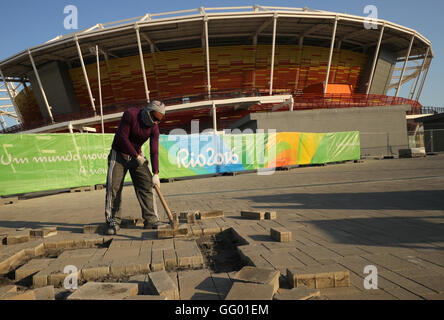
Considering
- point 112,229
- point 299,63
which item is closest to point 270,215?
point 112,229

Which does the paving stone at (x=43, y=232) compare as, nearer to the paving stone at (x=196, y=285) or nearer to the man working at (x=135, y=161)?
the man working at (x=135, y=161)

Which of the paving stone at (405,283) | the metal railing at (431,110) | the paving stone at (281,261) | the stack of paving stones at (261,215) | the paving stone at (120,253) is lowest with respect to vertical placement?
the paving stone at (405,283)

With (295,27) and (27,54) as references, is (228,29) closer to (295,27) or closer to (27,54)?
(295,27)

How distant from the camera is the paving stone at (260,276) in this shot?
216 centimetres

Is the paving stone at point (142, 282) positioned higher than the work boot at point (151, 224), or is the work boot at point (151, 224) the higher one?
the work boot at point (151, 224)

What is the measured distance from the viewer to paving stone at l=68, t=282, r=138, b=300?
2070 millimetres

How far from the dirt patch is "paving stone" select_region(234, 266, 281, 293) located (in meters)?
0.58

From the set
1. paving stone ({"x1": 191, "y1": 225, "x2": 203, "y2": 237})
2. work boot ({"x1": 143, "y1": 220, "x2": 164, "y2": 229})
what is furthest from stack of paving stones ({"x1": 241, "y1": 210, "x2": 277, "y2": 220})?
work boot ({"x1": 143, "y1": 220, "x2": 164, "y2": 229})

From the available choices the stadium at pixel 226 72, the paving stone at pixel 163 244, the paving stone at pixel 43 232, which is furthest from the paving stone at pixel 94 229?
the stadium at pixel 226 72

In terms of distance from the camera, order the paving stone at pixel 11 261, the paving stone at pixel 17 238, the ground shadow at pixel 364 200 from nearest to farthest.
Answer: the paving stone at pixel 11 261, the paving stone at pixel 17 238, the ground shadow at pixel 364 200

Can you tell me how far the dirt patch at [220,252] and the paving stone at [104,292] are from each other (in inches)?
36.5

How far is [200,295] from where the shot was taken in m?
2.21

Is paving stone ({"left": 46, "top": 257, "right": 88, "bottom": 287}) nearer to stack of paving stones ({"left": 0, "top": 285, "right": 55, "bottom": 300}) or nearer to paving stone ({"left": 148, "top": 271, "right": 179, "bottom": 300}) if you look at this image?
stack of paving stones ({"left": 0, "top": 285, "right": 55, "bottom": 300})
